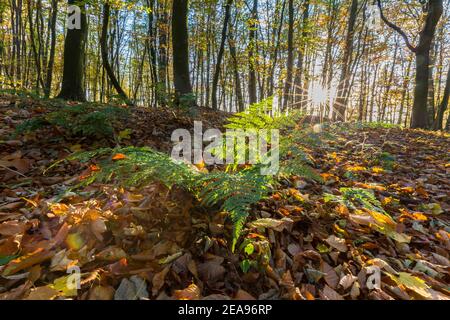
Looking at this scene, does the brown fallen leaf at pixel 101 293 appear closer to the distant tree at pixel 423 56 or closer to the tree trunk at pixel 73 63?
the tree trunk at pixel 73 63

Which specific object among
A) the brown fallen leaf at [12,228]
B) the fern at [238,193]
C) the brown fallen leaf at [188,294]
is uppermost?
the fern at [238,193]

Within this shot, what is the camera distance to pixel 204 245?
4.90 feet

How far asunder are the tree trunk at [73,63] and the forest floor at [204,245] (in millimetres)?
4024

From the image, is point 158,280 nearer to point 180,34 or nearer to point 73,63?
point 180,34

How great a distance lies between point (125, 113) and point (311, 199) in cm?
274

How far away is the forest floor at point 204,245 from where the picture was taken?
4.12ft

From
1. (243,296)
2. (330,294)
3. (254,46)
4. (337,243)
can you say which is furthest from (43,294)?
(254,46)

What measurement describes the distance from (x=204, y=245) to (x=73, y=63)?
5.89 m

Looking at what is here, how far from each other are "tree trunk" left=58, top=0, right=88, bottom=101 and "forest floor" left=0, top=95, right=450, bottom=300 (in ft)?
13.2

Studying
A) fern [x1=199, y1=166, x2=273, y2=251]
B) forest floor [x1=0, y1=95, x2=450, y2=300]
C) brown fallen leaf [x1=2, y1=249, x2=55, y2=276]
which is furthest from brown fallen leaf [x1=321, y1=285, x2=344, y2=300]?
brown fallen leaf [x1=2, y1=249, x2=55, y2=276]

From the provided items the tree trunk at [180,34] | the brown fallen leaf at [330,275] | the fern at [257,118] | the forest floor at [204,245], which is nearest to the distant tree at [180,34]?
the tree trunk at [180,34]
